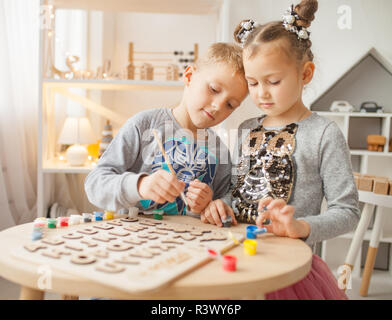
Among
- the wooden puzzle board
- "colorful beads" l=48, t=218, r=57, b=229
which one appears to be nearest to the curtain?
"colorful beads" l=48, t=218, r=57, b=229

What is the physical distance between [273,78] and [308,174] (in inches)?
9.5

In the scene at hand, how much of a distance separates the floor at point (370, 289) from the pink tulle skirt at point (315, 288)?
3.53 ft

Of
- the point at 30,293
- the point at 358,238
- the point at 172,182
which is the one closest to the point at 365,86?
the point at 358,238

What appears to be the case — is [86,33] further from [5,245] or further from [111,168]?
[5,245]

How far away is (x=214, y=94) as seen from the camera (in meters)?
0.91

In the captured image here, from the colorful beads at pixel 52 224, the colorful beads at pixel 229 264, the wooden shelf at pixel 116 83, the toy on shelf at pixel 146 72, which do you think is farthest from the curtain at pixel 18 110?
the colorful beads at pixel 229 264

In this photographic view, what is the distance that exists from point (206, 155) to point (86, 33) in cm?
175

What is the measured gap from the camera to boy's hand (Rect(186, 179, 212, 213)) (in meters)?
0.80

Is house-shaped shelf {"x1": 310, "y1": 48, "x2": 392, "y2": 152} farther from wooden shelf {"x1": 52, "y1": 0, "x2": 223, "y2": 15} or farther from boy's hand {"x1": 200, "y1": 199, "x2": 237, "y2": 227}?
boy's hand {"x1": 200, "y1": 199, "x2": 237, "y2": 227}

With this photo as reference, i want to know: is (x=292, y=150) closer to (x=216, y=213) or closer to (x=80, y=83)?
(x=216, y=213)

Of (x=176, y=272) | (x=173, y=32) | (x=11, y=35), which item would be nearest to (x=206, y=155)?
(x=176, y=272)

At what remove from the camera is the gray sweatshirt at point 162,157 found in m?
0.90

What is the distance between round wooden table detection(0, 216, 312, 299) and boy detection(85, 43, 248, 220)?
0.89ft

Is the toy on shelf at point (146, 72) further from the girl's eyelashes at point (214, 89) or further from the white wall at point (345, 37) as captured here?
the girl's eyelashes at point (214, 89)
